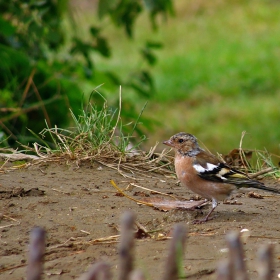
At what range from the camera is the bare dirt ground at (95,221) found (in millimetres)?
3941

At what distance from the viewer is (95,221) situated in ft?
15.6

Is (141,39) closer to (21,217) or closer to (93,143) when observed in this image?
(93,143)

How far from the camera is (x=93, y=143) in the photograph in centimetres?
616

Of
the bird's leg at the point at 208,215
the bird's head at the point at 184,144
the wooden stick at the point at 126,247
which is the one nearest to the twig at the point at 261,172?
the bird's head at the point at 184,144

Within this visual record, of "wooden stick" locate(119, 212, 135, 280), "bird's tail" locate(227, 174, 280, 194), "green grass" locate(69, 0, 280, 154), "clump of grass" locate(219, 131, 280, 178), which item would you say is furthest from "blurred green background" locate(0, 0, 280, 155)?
"wooden stick" locate(119, 212, 135, 280)

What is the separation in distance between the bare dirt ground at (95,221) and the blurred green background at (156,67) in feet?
5.17

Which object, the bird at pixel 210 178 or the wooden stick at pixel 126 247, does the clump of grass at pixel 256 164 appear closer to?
the bird at pixel 210 178

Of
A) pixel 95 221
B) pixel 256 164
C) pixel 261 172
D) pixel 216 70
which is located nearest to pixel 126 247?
pixel 95 221

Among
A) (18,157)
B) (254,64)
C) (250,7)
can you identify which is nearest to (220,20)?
(250,7)

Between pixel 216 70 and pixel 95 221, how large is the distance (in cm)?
1257

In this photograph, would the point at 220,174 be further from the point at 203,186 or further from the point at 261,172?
the point at 261,172

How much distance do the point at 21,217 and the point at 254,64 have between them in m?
13.0

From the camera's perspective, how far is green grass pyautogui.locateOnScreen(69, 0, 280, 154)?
1372cm

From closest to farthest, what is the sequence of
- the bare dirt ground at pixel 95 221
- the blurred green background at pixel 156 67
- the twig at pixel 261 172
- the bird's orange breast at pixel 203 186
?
the bare dirt ground at pixel 95 221, the bird's orange breast at pixel 203 186, the twig at pixel 261 172, the blurred green background at pixel 156 67
